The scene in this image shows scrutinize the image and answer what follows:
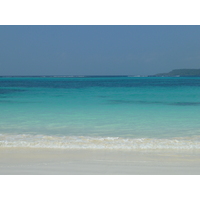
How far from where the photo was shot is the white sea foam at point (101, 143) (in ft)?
20.2

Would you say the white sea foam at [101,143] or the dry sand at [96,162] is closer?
the dry sand at [96,162]

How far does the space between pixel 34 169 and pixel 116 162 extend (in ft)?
4.53

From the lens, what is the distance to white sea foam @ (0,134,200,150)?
617cm

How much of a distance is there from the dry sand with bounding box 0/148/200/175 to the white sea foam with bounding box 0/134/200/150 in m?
0.32

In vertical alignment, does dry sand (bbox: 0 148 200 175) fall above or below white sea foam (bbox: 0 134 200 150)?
below

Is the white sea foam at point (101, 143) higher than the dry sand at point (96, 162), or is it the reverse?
the white sea foam at point (101, 143)

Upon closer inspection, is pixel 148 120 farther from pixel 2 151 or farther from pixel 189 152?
pixel 2 151

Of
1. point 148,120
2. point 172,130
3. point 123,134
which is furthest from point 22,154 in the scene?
point 148,120

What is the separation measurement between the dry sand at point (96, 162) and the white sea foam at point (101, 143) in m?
0.32

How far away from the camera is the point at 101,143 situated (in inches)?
253

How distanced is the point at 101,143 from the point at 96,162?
4.55ft

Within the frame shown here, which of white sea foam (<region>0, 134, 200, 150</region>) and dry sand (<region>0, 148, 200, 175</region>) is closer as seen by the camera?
dry sand (<region>0, 148, 200, 175</region>)
